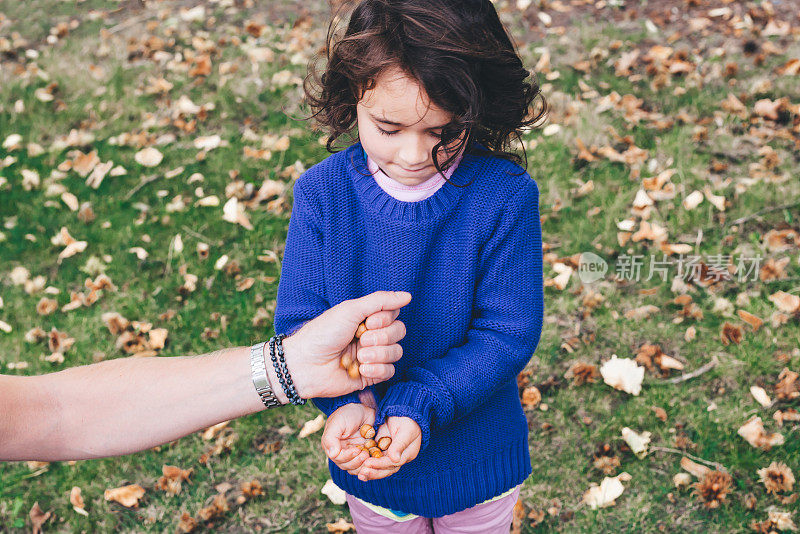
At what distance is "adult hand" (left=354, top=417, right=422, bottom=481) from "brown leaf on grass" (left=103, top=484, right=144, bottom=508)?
5.25ft

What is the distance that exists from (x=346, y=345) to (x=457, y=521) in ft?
2.18

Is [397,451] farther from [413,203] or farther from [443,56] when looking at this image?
[443,56]

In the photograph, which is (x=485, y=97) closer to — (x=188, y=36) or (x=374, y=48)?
(x=374, y=48)

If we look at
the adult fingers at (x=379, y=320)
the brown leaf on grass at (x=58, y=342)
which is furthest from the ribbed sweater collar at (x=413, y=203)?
the brown leaf on grass at (x=58, y=342)

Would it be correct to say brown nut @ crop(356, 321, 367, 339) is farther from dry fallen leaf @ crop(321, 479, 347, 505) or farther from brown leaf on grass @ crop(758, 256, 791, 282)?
brown leaf on grass @ crop(758, 256, 791, 282)

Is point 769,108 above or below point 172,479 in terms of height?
above

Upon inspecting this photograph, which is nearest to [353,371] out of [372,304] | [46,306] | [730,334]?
[372,304]

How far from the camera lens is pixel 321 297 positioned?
6.09 ft

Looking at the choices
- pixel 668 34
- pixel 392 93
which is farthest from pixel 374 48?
pixel 668 34

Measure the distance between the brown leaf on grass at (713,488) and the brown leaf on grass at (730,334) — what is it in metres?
0.69

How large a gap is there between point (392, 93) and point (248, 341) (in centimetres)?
210

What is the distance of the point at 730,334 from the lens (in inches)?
124

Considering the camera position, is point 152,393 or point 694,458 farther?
point 694,458

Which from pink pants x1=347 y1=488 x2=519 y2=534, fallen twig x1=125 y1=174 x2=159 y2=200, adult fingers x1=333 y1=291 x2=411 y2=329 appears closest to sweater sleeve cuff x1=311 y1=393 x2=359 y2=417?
adult fingers x1=333 y1=291 x2=411 y2=329
